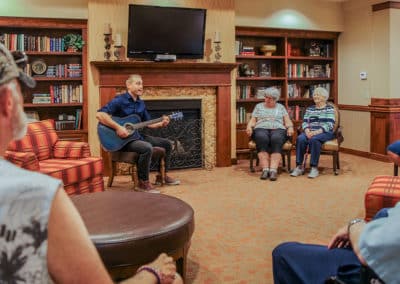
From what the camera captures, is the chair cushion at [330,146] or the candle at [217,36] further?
the candle at [217,36]

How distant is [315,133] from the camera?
588cm

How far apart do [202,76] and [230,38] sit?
673mm

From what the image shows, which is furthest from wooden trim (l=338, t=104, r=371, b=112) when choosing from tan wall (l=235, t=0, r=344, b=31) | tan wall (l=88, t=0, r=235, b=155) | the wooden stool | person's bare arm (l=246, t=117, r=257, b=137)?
the wooden stool

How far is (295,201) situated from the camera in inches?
180

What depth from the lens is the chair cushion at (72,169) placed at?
13.3 ft

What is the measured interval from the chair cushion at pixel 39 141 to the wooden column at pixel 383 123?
456 cm

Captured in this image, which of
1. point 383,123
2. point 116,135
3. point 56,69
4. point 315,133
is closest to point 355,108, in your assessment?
point 383,123

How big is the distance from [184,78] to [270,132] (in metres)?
1.30

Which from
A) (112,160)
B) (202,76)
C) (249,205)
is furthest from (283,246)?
(202,76)

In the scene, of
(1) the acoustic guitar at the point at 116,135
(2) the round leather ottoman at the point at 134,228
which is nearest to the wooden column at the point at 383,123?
(1) the acoustic guitar at the point at 116,135

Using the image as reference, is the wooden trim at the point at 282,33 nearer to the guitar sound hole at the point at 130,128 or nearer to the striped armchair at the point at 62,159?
the guitar sound hole at the point at 130,128

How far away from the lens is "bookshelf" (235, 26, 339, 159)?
7.10m

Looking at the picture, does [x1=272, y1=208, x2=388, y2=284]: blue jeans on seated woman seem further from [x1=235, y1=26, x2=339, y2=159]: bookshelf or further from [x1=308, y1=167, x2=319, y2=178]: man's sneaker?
[x1=235, y1=26, x2=339, y2=159]: bookshelf

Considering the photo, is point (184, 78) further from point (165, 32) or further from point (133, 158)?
point (133, 158)
